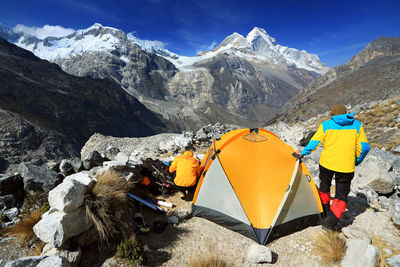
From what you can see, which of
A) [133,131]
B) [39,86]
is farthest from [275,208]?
[133,131]

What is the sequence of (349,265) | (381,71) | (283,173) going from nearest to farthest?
(349,265) < (283,173) < (381,71)

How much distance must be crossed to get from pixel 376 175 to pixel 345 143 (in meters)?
4.74

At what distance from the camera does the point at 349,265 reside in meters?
4.02

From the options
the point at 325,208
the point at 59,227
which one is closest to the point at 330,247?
the point at 325,208

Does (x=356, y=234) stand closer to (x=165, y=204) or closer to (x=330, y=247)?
(x=330, y=247)

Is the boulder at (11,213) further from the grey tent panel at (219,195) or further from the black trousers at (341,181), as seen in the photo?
the black trousers at (341,181)

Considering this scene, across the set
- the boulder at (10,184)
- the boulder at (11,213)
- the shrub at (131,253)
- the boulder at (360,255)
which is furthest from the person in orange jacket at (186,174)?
the boulder at (10,184)

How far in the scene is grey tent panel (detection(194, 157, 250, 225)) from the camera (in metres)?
5.59

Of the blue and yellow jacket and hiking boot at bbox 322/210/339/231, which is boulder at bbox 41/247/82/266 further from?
the blue and yellow jacket

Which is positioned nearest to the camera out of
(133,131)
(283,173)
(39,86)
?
(283,173)

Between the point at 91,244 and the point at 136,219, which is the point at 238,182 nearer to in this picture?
the point at 136,219

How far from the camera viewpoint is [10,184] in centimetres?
550

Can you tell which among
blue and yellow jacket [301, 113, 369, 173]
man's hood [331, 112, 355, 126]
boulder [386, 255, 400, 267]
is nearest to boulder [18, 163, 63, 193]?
blue and yellow jacket [301, 113, 369, 173]

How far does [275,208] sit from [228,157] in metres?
2.04
